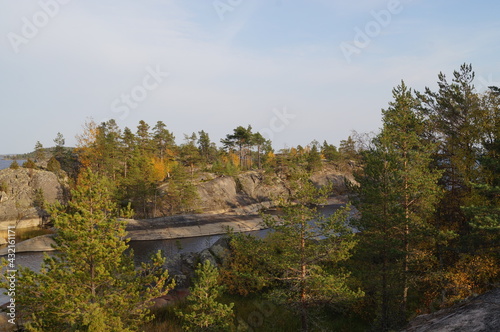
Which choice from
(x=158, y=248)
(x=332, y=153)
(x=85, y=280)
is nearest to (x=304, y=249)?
(x=85, y=280)

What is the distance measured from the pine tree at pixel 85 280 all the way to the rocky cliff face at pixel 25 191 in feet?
146

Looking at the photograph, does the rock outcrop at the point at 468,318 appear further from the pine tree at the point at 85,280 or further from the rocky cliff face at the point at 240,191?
the rocky cliff face at the point at 240,191

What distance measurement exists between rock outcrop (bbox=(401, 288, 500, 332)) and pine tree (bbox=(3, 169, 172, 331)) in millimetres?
10368

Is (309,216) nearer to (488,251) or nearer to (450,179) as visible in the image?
(488,251)

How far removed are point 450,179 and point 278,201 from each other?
56.2 feet

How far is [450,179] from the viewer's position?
22750mm

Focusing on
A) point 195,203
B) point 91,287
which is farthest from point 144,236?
point 91,287

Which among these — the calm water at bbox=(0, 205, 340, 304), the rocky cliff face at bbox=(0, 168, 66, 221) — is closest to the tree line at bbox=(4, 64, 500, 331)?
the calm water at bbox=(0, 205, 340, 304)

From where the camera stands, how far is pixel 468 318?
9883 millimetres

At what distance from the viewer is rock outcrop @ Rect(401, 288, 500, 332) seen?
29.7 feet

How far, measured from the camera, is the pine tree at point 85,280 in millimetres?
9742

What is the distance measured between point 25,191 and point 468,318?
61591 millimetres

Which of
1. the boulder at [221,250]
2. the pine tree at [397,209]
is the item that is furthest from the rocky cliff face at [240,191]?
the pine tree at [397,209]

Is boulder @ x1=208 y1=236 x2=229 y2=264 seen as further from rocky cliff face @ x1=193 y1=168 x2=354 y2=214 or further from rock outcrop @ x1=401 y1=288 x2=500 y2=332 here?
rocky cliff face @ x1=193 y1=168 x2=354 y2=214
